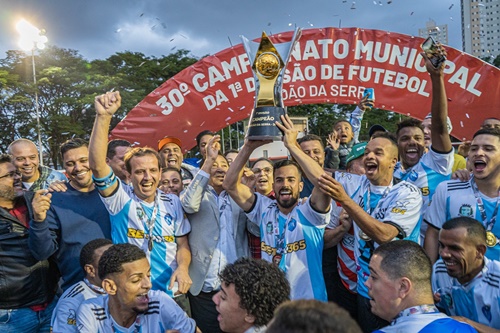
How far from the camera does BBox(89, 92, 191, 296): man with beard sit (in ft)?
11.4

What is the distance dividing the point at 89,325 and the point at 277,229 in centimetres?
157

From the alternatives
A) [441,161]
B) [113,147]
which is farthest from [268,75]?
[113,147]

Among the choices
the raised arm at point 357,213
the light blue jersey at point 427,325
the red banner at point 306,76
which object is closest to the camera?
the light blue jersey at point 427,325

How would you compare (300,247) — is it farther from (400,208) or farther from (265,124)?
(265,124)

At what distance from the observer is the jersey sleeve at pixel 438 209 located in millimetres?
3570

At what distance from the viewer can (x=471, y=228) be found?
2.84 metres

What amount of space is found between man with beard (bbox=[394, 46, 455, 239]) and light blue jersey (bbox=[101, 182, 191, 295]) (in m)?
2.22

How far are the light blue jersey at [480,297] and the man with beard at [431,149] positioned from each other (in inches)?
40.2

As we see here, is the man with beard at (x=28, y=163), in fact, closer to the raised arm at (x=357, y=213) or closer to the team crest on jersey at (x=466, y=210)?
the raised arm at (x=357, y=213)

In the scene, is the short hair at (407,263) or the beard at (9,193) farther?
the beard at (9,193)

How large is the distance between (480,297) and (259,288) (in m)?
1.50

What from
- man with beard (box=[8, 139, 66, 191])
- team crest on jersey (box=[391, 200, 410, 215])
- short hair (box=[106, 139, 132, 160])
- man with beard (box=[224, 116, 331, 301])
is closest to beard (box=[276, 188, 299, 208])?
man with beard (box=[224, 116, 331, 301])

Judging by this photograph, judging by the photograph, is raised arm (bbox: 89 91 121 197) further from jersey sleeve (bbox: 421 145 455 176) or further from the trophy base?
jersey sleeve (bbox: 421 145 455 176)

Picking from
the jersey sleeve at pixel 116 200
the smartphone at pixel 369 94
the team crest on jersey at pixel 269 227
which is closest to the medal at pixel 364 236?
the team crest on jersey at pixel 269 227
